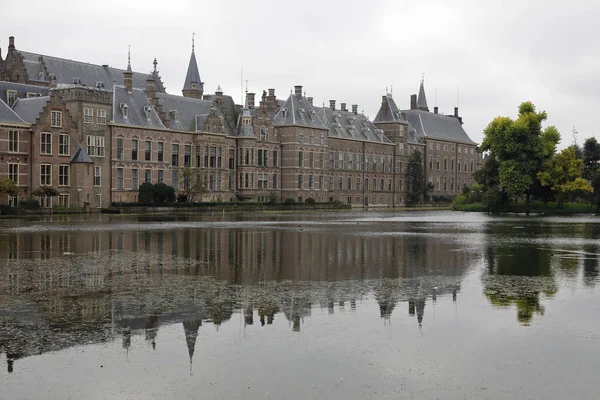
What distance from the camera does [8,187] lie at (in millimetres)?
56312

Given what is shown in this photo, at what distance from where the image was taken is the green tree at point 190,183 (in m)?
76.1

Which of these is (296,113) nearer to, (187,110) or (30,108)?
(187,110)

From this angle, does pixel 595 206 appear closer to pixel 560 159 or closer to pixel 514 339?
pixel 560 159

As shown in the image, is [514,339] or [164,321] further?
[164,321]

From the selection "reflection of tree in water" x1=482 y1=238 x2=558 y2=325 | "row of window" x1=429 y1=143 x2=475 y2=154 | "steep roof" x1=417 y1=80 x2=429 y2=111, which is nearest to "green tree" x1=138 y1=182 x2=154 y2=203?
"reflection of tree in water" x1=482 y1=238 x2=558 y2=325

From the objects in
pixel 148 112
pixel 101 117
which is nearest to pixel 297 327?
pixel 101 117

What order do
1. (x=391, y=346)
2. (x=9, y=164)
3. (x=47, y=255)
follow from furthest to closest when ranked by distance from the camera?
(x=9, y=164)
(x=47, y=255)
(x=391, y=346)

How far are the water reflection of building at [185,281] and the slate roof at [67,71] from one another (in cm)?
5051

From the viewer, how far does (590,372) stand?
9.49m

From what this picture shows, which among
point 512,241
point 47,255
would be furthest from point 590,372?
point 512,241

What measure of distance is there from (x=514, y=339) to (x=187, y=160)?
70448mm

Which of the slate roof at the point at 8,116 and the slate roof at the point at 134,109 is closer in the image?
the slate roof at the point at 8,116

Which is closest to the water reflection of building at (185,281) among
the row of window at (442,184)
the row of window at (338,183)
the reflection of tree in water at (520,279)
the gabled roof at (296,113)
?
the reflection of tree in water at (520,279)

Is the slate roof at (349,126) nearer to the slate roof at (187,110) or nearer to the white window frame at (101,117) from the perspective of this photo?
the slate roof at (187,110)
